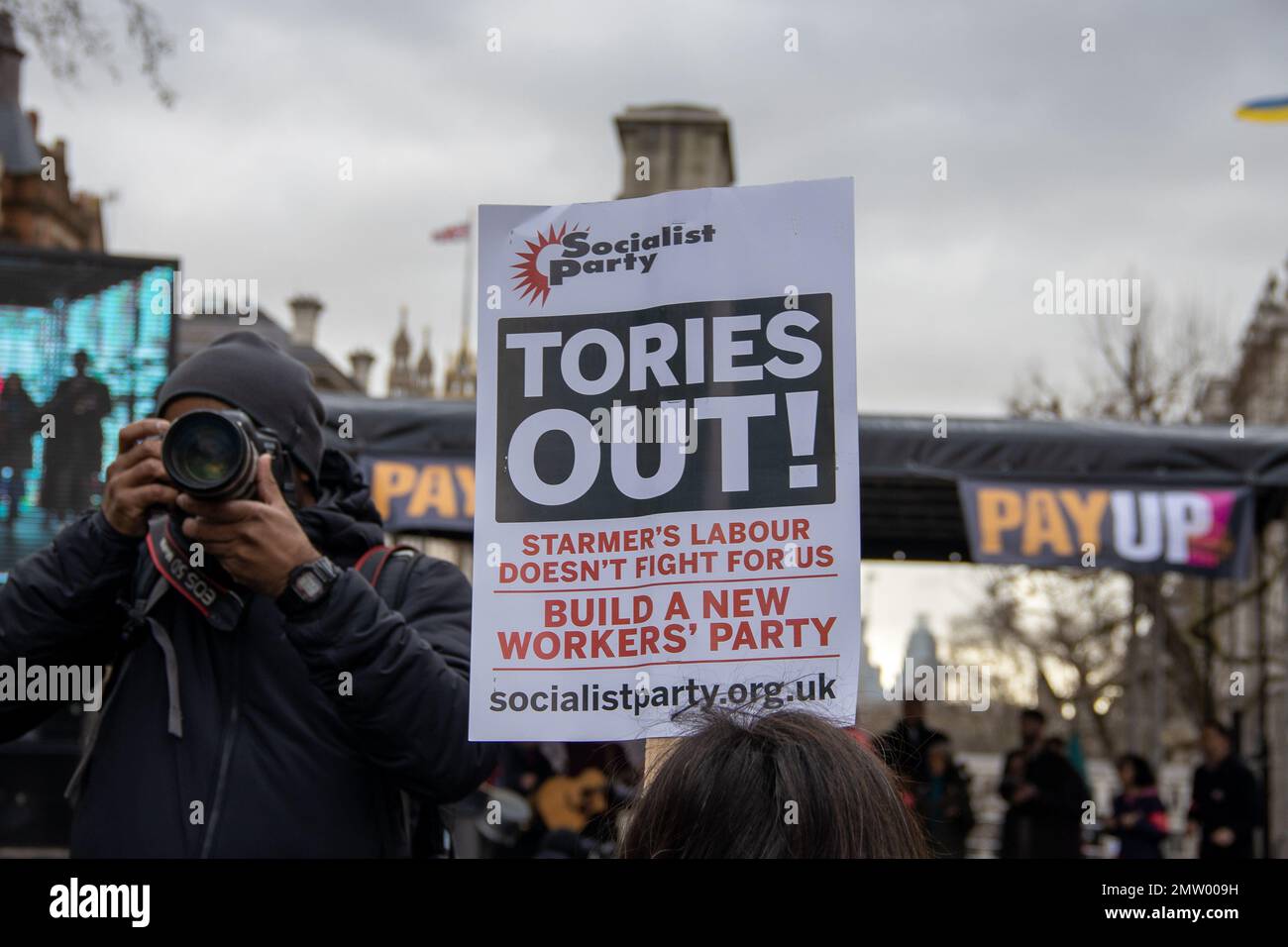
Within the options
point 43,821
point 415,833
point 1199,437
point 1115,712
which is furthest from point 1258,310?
point 415,833

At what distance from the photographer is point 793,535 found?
6.97 feet

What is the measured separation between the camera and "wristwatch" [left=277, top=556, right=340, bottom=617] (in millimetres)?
2242

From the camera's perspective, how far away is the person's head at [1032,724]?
10.8 m

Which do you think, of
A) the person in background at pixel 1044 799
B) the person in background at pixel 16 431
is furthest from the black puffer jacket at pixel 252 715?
the person in background at pixel 1044 799

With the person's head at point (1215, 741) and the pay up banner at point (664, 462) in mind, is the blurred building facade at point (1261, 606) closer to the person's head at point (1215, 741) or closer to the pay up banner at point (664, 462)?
the person's head at point (1215, 741)

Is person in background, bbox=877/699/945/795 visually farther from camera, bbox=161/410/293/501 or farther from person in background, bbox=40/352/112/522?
person in background, bbox=40/352/112/522

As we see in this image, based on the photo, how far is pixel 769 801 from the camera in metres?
1.53

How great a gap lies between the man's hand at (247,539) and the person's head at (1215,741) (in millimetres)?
8899

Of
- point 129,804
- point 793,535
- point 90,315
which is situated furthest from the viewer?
point 90,315

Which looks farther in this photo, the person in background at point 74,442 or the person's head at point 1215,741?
the person's head at point 1215,741

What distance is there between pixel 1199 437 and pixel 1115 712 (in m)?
37.4

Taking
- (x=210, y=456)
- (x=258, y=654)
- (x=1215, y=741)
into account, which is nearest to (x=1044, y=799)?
(x=1215, y=741)

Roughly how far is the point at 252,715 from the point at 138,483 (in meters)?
0.43
